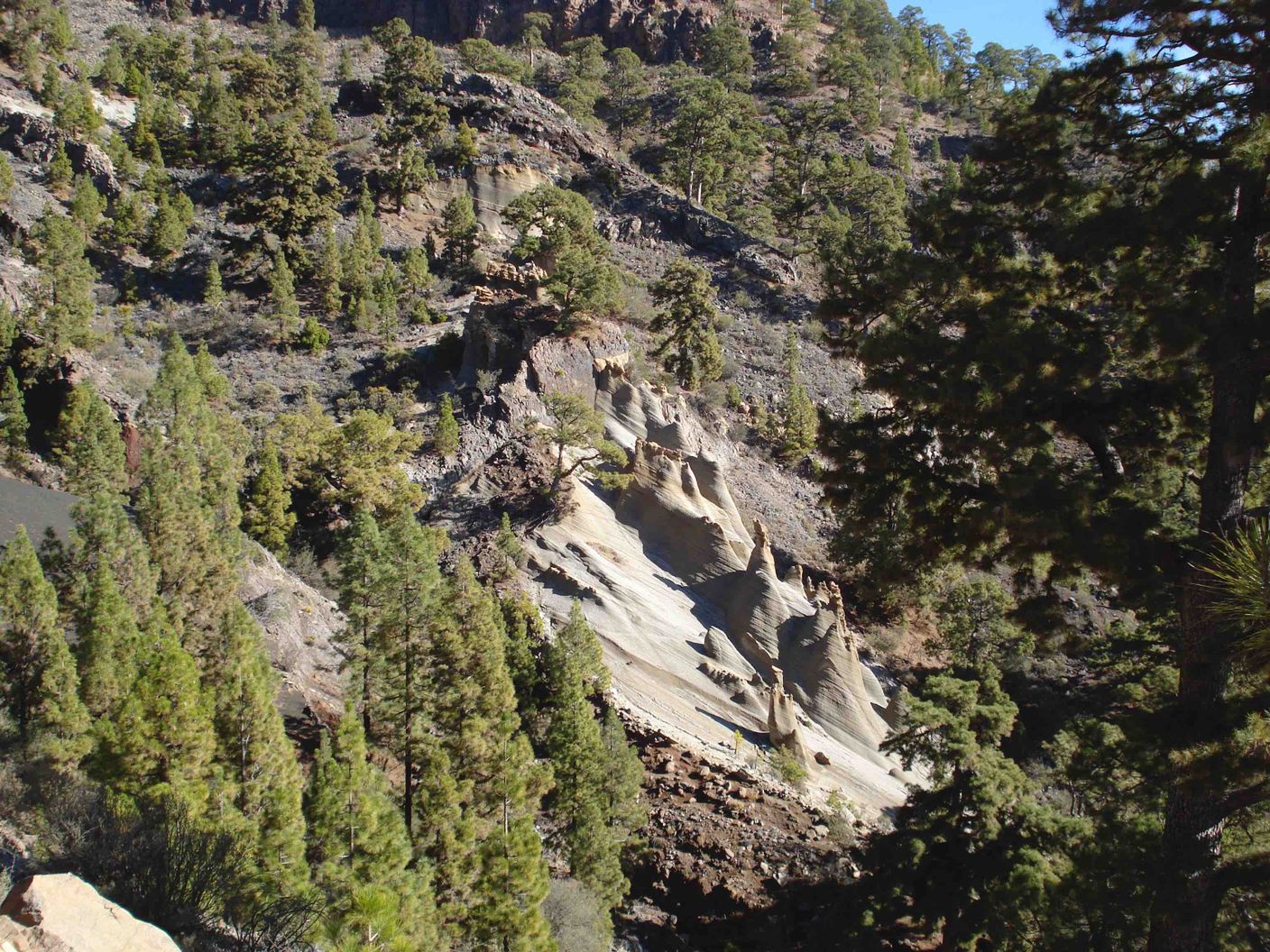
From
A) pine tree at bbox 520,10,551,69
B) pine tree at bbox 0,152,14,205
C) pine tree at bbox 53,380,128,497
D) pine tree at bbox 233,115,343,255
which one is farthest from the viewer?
pine tree at bbox 520,10,551,69

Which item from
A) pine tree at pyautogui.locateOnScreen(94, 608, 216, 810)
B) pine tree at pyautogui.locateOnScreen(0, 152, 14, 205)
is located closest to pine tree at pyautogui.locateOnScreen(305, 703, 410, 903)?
pine tree at pyautogui.locateOnScreen(94, 608, 216, 810)

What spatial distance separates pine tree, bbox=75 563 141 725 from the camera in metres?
14.8

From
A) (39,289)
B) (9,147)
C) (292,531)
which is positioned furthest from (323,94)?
(292,531)

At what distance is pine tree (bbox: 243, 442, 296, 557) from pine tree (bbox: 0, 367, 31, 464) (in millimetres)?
6648

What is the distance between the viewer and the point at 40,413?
29.5m

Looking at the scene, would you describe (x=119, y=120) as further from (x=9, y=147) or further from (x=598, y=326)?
(x=598, y=326)

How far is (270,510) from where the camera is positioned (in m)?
28.0

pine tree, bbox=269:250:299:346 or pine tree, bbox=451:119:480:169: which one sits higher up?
pine tree, bbox=451:119:480:169

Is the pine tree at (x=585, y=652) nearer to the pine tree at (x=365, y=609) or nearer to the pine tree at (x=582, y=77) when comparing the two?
the pine tree at (x=365, y=609)

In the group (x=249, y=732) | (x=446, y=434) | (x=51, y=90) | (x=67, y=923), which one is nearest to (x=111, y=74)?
(x=51, y=90)

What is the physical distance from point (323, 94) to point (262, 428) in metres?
46.7

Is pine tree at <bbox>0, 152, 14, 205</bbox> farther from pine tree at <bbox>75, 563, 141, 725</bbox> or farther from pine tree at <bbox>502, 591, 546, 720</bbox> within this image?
pine tree at <bbox>75, 563, 141, 725</bbox>

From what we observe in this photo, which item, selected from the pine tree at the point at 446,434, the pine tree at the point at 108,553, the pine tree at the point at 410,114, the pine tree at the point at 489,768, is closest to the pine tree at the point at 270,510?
the pine tree at the point at 446,434

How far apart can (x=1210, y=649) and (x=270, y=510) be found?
26.8 meters
